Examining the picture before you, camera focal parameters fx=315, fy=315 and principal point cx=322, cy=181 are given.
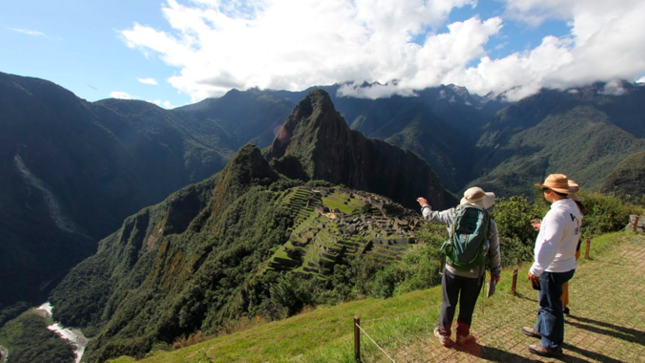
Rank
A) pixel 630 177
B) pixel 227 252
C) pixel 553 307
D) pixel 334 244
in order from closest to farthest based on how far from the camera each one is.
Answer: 1. pixel 553 307
2. pixel 334 244
3. pixel 227 252
4. pixel 630 177

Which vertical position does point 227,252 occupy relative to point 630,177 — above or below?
below

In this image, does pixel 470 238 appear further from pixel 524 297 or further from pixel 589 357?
pixel 524 297

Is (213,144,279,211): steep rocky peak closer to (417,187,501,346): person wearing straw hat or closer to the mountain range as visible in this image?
the mountain range

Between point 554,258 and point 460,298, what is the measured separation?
1578mm

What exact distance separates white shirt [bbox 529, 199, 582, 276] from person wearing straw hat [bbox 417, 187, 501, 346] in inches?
23.9

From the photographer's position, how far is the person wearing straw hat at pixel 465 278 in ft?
16.1

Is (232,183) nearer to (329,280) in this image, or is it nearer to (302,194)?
(302,194)

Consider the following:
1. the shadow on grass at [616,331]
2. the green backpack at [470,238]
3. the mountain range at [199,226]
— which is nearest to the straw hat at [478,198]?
the green backpack at [470,238]

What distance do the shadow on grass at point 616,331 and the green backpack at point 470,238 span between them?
315 cm

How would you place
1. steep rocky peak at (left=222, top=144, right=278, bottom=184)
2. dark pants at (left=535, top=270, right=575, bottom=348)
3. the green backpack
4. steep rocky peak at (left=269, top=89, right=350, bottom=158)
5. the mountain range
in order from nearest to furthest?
the green backpack, dark pants at (left=535, top=270, right=575, bottom=348), the mountain range, steep rocky peak at (left=222, top=144, right=278, bottom=184), steep rocky peak at (left=269, top=89, right=350, bottom=158)

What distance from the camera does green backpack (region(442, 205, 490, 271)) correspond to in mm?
4711

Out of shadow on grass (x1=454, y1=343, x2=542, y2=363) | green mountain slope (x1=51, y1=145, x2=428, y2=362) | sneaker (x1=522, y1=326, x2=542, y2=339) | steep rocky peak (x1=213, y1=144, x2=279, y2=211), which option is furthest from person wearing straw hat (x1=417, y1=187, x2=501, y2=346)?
steep rocky peak (x1=213, y1=144, x2=279, y2=211)

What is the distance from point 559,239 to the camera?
188 inches

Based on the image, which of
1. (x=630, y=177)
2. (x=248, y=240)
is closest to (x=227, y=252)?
(x=248, y=240)
